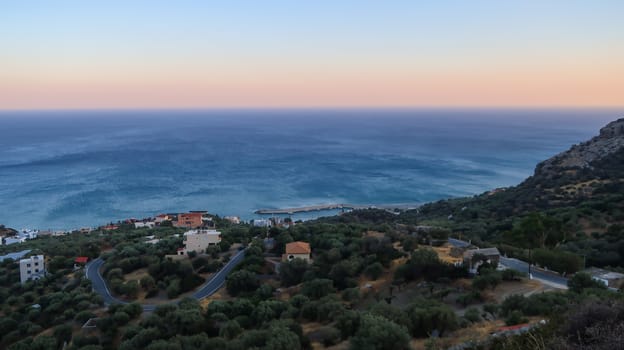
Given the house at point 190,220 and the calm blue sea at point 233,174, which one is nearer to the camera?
the house at point 190,220

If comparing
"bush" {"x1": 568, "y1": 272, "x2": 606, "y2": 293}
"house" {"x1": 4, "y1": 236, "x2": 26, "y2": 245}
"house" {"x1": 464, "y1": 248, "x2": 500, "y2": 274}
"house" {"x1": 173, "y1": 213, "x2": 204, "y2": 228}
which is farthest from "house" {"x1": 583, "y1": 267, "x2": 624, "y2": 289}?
"house" {"x1": 4, "y1": 236, "x2": 26, "y2": 245}

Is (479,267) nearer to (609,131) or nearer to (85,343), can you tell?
(85,343)

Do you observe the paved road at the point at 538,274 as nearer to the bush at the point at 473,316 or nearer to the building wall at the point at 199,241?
the bush at the point at 473,316

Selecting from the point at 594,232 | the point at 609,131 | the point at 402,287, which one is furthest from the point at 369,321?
the point at 609,131

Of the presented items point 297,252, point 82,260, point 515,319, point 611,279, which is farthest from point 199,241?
point 611,279

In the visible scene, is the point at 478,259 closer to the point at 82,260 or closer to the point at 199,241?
the point at 199,241

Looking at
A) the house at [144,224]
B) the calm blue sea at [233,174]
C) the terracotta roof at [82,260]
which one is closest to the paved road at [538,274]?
the terracotta roof at [82,260]
